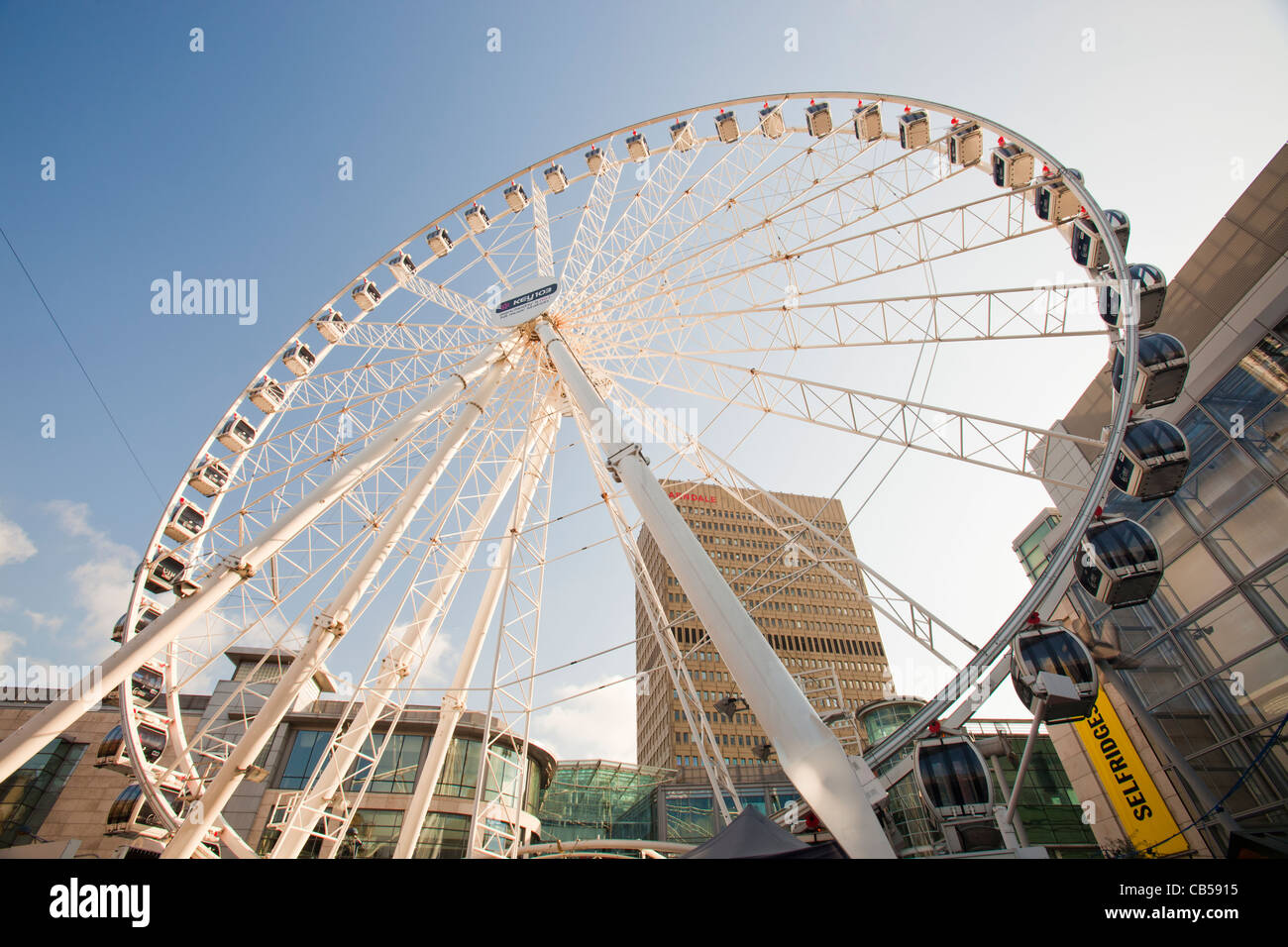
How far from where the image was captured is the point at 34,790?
28.4 metres

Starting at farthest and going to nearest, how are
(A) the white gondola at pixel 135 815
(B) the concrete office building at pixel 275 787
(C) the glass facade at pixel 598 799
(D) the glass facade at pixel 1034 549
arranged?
1. (C) the glass facade at pixel 598 799
2. (B) the concrete office building at pixel 275 787
3. (D) the glass facade at pixel 1034 549
4. (A) the white gondola at pixel 135 815

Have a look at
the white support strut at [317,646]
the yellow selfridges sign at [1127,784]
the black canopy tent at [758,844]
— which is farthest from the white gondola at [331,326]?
the yellow selfridges sign at [1127,784]

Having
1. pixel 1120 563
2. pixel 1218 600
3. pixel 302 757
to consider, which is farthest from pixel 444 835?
pixel 1218 600

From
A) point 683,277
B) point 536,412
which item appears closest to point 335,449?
point 536,412

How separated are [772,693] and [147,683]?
661 inches

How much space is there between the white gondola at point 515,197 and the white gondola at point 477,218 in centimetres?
99

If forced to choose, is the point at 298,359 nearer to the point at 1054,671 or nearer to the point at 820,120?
the point at 820,120

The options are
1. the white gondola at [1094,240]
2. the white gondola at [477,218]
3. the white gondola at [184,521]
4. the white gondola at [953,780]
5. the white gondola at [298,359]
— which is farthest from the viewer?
the white gondola at [477,218]

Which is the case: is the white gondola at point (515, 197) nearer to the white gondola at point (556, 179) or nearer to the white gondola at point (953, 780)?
the white gondola at point (556, 179)

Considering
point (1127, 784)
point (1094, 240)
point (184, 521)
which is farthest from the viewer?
point (184, 521)

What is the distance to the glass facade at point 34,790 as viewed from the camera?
89.7ft

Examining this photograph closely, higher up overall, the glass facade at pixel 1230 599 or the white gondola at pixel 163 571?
the white gondola at pixel 163 571

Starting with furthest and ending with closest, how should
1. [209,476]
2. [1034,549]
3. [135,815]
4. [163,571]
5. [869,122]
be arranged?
[1034,549] < [209,476] < [869,122] < [163,571] < [135,815]
